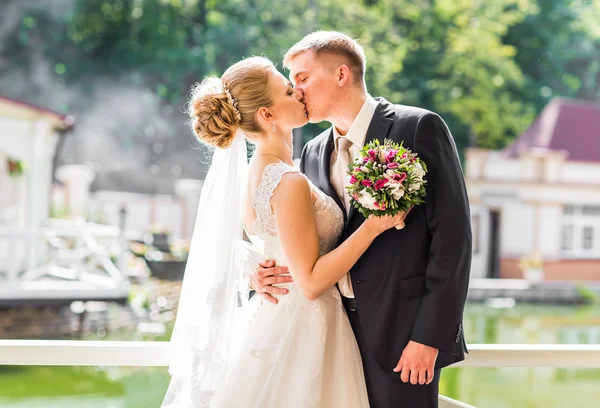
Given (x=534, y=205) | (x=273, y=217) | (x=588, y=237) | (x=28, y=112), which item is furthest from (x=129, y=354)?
(x=588, y=237)

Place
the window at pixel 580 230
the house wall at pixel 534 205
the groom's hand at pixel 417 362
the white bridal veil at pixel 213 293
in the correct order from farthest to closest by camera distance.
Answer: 1. the window at pixel 580 230
2. the house wall at pixel 534 205
3. the white bridal veil at pixel 213 293
4. the groom's hand at pixel 417 362

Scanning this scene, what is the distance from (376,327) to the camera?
5.77 feet

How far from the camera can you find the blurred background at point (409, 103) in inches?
596

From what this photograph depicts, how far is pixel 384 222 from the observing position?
166 cm

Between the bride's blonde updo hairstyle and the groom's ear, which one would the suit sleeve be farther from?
the bride's blonde updo hairstyle

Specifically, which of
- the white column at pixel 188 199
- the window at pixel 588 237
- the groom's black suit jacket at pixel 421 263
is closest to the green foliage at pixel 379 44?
the white column at pixel 188 199

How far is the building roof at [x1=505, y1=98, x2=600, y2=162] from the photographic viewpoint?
17.6m

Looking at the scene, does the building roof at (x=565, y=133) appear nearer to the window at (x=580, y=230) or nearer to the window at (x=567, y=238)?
the window at (x=580, y=230)

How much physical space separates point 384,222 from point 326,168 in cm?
35

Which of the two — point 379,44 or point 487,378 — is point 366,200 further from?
point 379,44

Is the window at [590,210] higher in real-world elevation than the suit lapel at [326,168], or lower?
higher

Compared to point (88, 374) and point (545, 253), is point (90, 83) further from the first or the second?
point (545, 253)

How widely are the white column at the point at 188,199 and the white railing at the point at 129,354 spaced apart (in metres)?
13.3

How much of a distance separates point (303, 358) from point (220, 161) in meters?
0.54
